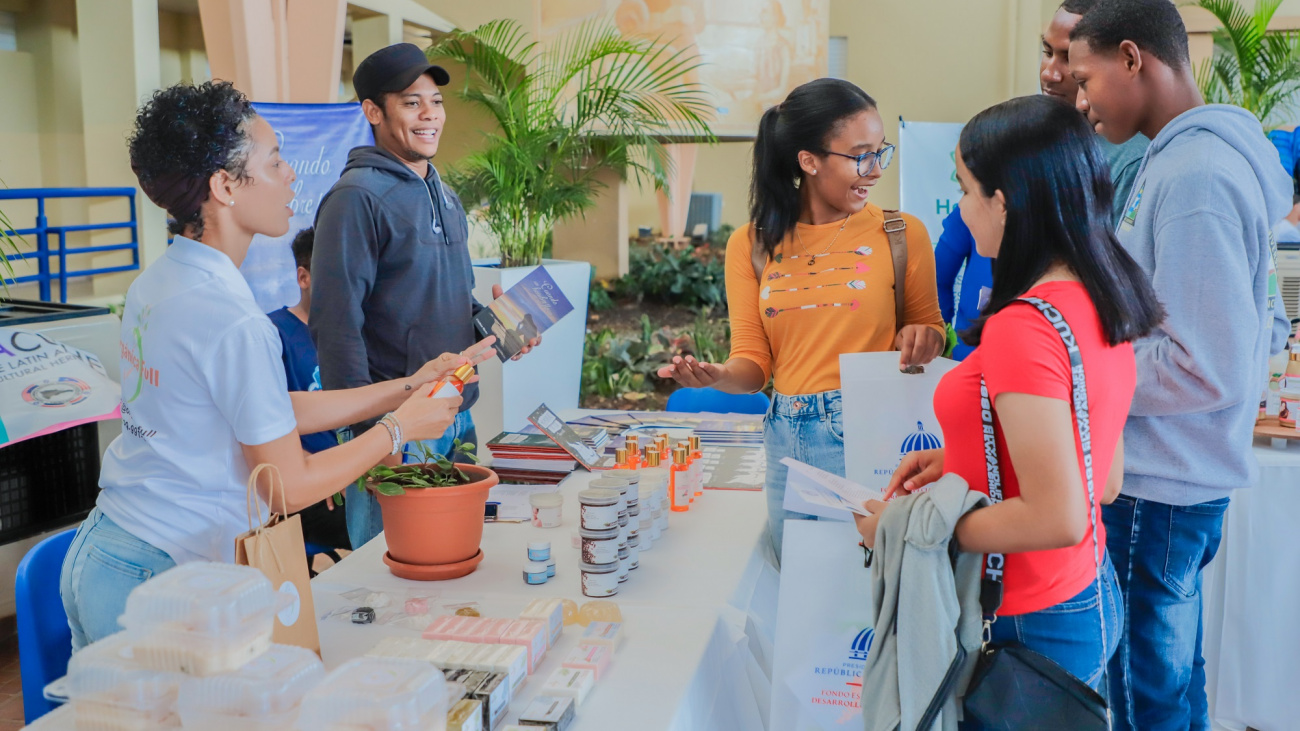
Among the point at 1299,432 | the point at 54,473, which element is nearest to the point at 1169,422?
the point at 1299,432

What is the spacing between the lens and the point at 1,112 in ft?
25.8

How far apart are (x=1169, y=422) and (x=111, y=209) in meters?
8.34

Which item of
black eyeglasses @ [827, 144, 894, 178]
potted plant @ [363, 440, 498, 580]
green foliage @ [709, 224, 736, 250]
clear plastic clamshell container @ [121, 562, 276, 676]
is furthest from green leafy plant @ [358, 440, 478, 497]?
green foliage @ [709, 224, 736, 250]

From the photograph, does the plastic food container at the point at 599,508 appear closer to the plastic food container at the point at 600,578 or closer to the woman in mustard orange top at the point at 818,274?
the plastic food container at the point at 600,578

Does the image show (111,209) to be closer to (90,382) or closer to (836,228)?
(90,382)

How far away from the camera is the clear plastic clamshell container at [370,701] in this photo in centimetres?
90

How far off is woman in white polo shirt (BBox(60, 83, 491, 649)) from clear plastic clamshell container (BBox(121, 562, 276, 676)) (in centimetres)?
51

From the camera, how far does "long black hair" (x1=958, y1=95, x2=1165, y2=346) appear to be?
1.39 metres

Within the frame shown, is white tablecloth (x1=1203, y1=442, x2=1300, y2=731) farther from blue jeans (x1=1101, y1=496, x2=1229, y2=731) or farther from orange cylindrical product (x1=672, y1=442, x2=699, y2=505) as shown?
orange cylindrical product (x1=672, y1=442, x2=699, y2=505)

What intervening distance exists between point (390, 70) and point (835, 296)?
141 cm

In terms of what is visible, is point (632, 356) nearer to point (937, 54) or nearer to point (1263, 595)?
point (1263, 595)

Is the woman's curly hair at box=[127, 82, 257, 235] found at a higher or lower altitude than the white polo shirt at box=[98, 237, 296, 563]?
higher

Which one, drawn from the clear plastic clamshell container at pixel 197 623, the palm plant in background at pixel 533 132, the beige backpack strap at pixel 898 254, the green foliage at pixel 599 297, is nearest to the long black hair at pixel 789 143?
the beige backpack strap at pixel 898 254

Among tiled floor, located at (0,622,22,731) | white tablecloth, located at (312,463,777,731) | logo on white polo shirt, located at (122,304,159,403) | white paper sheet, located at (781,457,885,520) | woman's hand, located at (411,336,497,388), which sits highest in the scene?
logo on white polo shirt, located at (122,304,159,403)
